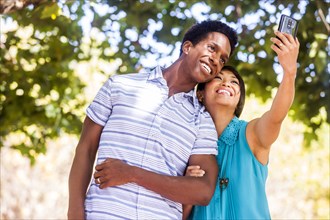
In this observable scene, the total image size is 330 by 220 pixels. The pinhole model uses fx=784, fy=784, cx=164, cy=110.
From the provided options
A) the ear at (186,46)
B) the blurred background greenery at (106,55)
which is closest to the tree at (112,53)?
the blurred background greenery at (106,55)

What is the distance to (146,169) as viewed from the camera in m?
3.06

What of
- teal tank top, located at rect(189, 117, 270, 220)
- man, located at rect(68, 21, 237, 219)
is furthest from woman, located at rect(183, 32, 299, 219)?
man, located at rect(68, 21, 237, 219)

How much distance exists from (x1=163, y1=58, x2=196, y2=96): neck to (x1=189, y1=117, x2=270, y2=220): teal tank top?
0.97 feet

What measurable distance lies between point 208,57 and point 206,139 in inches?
14.6

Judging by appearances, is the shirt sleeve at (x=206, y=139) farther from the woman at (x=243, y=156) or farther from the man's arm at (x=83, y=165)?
the man's arm at (x=83, y=165)

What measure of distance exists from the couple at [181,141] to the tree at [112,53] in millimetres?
1762

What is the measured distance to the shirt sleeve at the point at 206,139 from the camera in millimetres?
3172

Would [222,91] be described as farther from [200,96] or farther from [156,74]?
[156,74]

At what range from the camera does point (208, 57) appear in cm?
334

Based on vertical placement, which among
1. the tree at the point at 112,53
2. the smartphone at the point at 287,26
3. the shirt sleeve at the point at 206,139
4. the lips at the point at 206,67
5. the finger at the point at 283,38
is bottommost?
the shirt sleeve at the point at 206,139

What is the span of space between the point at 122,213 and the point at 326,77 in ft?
10.6

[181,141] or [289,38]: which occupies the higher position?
[289,38]

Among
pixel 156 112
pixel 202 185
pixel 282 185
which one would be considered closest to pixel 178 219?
pixel 202 185

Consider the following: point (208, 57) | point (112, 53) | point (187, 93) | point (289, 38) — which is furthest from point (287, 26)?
point (112, 53)
